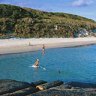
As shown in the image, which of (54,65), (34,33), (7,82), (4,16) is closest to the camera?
(7,82)

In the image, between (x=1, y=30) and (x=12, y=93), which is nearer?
(x=12, y=93)

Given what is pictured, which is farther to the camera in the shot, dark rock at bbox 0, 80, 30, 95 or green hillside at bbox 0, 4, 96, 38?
green hillside at bbox 0, 4, 96, 38

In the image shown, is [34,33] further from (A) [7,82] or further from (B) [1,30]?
(A) [7,82]

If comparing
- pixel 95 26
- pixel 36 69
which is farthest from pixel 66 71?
pixel 95 26

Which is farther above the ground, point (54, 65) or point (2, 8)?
point (2, 8)

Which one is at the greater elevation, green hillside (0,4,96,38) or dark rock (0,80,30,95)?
green hillside (0,4,96,38)

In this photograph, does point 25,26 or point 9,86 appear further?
point 25,26

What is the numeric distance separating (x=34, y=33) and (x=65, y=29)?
43.2 feet

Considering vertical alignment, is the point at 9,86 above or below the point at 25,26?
below

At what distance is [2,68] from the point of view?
38469 millimetres

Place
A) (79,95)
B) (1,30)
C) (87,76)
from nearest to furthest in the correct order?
(79,95)
(87,76)
(1,30)

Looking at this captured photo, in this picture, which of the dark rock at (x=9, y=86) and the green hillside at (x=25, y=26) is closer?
the dark rock at (x=9, y=86)

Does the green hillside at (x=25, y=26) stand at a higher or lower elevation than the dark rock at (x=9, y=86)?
higher

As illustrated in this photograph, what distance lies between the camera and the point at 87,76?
32.6 metres
